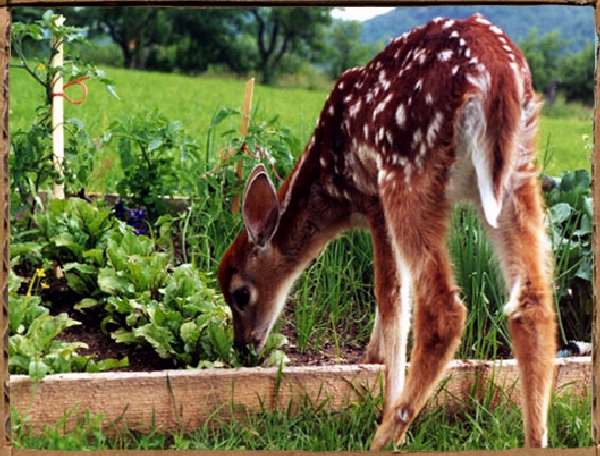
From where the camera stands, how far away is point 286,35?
12.2 ft

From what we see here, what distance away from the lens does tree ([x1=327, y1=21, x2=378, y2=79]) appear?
371 centimetres

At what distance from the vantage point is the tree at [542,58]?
12.1ft

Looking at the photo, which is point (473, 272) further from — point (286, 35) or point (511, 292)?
point (286, 35)

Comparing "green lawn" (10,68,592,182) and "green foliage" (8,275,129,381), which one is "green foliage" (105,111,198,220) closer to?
"green lawn" (10,68,592,182)

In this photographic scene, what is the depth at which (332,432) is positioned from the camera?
3.29 meters

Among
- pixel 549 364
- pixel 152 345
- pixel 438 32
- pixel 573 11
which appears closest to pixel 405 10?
pixel 438 32

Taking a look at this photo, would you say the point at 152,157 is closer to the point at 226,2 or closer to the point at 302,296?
the point at 302,296

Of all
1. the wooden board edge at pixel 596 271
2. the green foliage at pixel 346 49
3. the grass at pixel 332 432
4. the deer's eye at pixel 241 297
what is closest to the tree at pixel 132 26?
the green foliage at pixel 346 49

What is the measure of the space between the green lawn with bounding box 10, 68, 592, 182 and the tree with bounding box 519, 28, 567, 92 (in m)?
0.13

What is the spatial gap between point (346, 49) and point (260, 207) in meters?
0.72

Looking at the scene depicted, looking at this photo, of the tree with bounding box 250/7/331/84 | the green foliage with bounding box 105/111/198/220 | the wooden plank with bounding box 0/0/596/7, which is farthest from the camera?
the green foliage with bounding box 105/111/198/220

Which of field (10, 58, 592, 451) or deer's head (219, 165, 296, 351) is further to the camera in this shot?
deer's head (219, 165, 296, 351)

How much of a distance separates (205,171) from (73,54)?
2.25 ft

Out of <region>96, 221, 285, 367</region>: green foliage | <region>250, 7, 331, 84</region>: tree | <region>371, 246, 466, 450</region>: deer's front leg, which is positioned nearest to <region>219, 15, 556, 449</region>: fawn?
<region>371, 246, 466, 450</region>: deer's front leg
